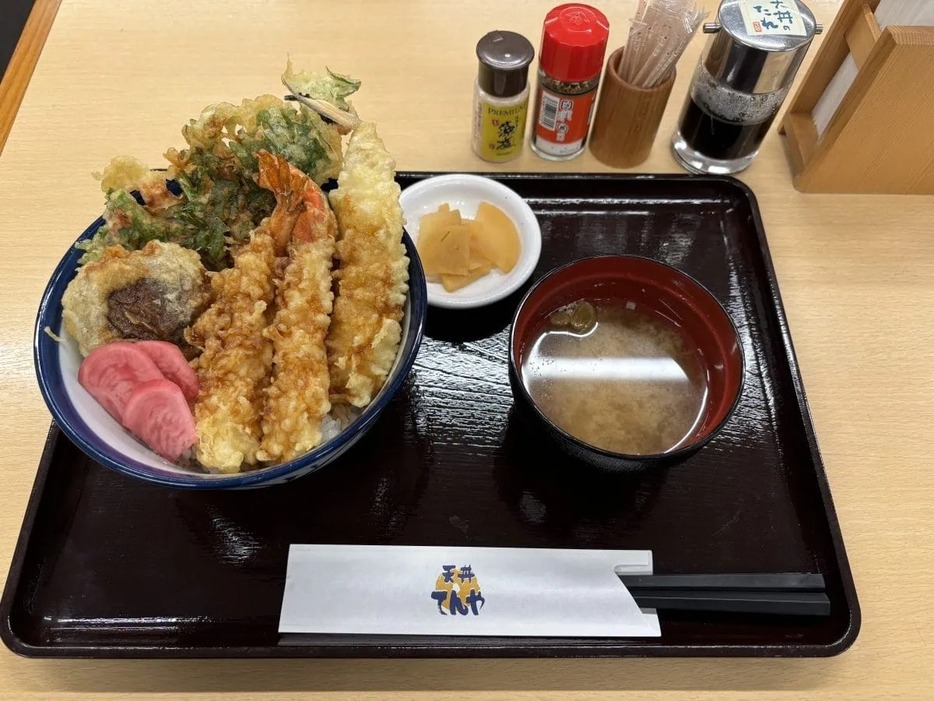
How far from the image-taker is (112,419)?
100cm

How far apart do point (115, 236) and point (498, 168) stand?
0.96 metres

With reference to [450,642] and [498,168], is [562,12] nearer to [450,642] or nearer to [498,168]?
[498,168]

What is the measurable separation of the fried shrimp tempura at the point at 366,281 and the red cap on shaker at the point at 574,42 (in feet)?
1.84

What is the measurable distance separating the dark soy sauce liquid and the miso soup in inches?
23.5

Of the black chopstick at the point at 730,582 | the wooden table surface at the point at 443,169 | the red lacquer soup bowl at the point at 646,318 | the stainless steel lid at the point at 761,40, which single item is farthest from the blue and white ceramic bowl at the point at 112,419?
the stainless steel lid at the point at 761,40

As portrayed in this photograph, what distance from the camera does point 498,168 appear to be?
1677 millimetres

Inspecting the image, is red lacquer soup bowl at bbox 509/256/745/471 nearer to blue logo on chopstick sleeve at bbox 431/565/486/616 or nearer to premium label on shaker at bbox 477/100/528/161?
blue logo on chopstick sleeve at bbox 431/565/486/616

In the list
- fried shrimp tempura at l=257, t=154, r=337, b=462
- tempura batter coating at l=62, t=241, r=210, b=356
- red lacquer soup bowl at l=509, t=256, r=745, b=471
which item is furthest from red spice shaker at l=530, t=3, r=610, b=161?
tempura batter coating at l=62, t=241, r=210, b=356

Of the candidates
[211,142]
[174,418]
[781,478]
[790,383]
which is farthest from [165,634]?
[790,383]

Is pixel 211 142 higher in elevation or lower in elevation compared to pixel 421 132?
higher

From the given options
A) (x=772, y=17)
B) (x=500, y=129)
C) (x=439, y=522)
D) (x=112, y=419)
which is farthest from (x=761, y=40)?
(x=112, y=419)

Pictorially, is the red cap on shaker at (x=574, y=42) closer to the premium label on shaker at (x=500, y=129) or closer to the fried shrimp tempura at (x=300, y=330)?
the premium label on shaker at (x=500, y=129)

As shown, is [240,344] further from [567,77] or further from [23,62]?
[23,62]

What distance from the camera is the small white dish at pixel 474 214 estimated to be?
52.5 inches
